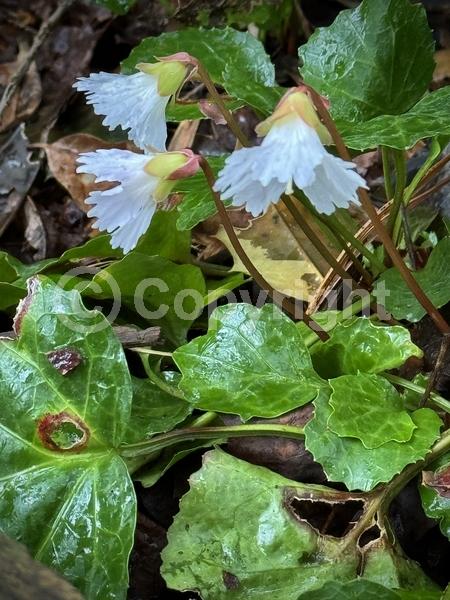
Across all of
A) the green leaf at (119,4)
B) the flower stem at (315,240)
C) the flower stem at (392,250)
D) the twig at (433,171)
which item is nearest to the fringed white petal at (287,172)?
the flower stem at (392,250)

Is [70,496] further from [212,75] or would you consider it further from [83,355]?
[212,75]

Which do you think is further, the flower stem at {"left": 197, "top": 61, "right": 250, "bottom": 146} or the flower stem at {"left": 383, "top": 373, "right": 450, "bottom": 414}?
the flower stem at {"left": 383, "top": 373, "right": 450, "bottom": 414}

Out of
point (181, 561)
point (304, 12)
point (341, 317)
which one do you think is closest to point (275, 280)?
point (341, 317)

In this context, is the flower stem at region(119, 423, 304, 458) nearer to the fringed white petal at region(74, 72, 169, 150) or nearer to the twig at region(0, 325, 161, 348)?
the twig at region(0, 325, 161, 348)

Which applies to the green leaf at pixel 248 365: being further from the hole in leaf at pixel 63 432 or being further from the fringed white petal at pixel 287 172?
the fringed white petal at pixel 287 172

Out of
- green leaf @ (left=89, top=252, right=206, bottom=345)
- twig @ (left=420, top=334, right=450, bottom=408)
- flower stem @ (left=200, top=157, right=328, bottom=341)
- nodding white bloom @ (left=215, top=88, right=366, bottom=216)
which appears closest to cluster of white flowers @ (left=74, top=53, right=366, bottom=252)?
nodding white bloom @ (left=215, top=88, right=366, bottom=216)

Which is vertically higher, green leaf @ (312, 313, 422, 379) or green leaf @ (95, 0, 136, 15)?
green leaf @ (95, 0, 136, 15)
